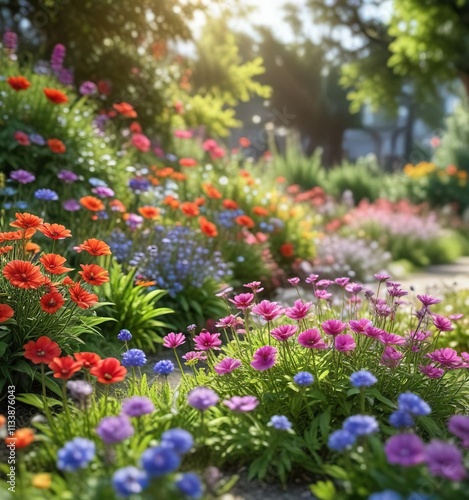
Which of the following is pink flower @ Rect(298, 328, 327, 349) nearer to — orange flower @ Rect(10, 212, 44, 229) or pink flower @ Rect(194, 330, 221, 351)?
pink flower @ Rect(194, 330, 221, 351)

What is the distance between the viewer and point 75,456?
5.67 ft

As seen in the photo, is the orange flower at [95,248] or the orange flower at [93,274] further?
the orange flower at [95,248]

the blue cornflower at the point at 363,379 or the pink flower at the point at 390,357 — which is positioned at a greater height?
the blue cornflower at the point at 363,379

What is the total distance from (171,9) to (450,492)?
8337mm

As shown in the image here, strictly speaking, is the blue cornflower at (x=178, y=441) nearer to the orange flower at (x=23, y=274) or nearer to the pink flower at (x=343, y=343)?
the pink flower at (x=343, y=343)

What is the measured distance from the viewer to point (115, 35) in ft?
28.9

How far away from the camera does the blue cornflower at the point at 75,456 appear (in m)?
1.71

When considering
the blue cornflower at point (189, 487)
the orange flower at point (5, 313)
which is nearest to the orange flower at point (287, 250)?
the orange flower at point (5, 313)

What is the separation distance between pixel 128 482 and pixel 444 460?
2.95 ft

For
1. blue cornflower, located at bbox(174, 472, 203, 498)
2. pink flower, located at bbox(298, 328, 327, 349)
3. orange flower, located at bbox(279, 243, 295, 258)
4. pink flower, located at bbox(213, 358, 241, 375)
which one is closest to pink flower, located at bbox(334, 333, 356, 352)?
pink flower, located at bbox(298, 328, 327, 349)

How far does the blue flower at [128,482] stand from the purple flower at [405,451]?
28.8 inches

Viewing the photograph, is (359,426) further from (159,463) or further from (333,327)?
(333,327)

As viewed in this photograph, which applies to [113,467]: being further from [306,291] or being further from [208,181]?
[208,181]

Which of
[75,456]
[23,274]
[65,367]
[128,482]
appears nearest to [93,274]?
[23,274]
